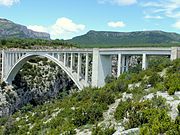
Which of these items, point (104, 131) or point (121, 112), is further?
point (121, 112)

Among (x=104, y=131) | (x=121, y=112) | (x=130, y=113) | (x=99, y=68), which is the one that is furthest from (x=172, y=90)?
(x=99, y=68)

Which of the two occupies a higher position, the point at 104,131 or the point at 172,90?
the point at 172,90

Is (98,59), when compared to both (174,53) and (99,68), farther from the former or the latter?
(174,53)

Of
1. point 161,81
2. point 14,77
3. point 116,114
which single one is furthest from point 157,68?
point 14,77

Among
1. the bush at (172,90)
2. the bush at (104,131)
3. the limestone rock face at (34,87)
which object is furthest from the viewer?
the limestone rock face at (34,87)

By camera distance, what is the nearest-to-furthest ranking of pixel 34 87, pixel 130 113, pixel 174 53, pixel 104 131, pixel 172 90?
pixel 104 131 < pixel 130 113 < pixel 172 90 < pixel 174 53 < pixel 34 87

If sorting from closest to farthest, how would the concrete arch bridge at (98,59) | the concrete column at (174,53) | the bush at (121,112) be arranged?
the bush at (121,112) < the concrete column at (174,53) < the concrete arch bridge at (98,59)

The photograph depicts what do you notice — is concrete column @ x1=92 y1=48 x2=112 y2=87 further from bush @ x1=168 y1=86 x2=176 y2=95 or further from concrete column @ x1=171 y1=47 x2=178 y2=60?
bush @ x1=168 y1=86 x2=176 y2=95

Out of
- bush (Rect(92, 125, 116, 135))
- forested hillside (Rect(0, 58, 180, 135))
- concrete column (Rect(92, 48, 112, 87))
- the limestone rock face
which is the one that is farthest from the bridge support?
the limestone rock face

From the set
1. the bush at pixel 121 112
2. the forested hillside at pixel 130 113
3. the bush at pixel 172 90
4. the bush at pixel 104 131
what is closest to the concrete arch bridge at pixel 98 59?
the forested hillside at pixel 130 113

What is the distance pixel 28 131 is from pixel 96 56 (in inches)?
633

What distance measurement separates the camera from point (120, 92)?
20.2 metres

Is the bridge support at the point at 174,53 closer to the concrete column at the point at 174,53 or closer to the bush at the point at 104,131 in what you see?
the concrete column at the point at 174,53

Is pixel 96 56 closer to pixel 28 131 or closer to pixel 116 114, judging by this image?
pixel 28 131
